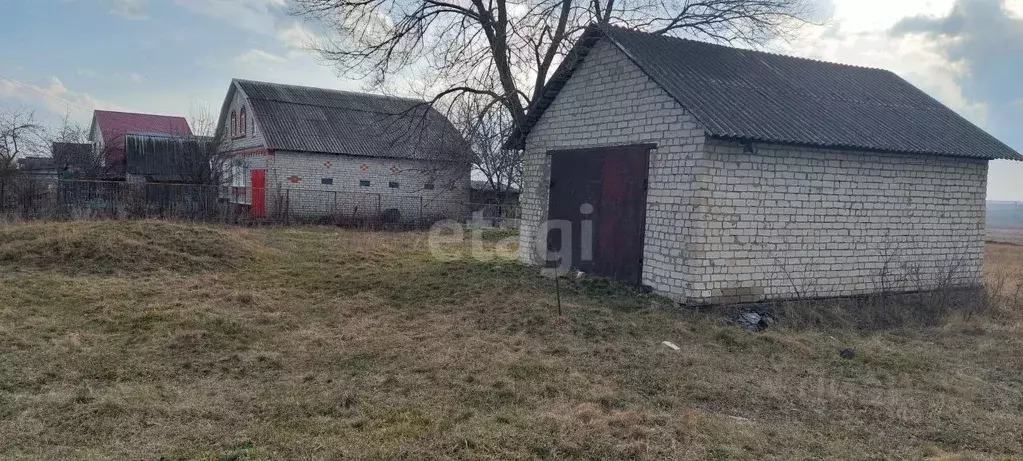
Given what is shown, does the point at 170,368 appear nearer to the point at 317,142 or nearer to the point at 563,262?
the point at 563,262

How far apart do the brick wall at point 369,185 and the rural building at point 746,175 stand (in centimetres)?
1310

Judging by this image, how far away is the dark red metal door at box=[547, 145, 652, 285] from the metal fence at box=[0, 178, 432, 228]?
11837 millimetres

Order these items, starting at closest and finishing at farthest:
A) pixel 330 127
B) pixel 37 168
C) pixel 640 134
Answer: pixel 640 134, pixel 37 168, pixel 330 127

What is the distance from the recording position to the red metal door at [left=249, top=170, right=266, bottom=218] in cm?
2222

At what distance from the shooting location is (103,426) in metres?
4.20

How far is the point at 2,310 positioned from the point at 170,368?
343 cm

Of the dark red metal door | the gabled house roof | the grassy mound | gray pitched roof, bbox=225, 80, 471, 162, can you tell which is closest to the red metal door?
gray pitched roof, bbox=225, 80, 471, 162

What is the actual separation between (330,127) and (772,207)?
755 inches

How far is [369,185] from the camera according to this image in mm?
24094

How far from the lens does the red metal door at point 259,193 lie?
22.2 metres

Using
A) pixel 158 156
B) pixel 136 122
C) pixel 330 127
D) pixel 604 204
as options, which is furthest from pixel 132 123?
pixel 604 204

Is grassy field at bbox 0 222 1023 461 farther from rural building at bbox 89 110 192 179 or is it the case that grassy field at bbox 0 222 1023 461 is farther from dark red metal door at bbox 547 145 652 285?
rural building at bbox 89 110 192 179

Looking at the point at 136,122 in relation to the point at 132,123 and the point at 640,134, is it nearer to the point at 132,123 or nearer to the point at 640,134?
the point at 132,123

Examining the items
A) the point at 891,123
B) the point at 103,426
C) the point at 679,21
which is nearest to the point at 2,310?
the point at 103,426
